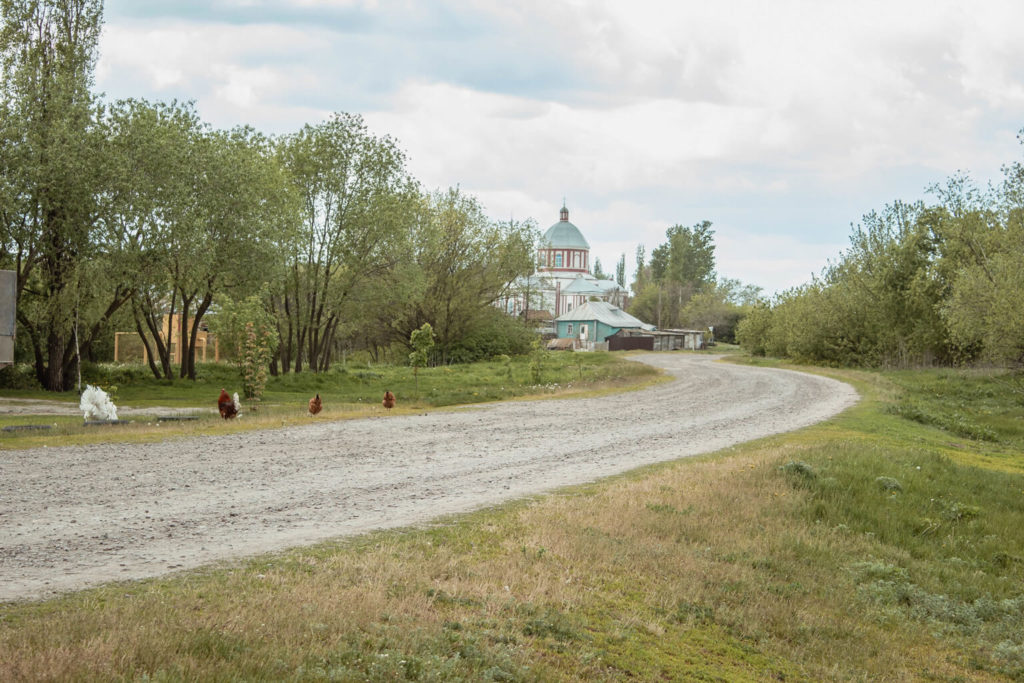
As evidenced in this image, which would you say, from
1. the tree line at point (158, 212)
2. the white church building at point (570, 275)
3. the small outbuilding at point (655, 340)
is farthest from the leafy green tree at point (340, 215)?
the white church building at point (570, 275)

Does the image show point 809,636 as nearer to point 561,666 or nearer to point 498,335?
point 561,666

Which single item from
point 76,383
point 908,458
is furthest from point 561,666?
point 76,383

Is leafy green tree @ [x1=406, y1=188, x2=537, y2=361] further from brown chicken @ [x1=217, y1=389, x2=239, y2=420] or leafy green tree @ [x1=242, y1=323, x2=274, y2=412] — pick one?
brown chicken @ [x1=217, y1=389, x2=239, y2=420]

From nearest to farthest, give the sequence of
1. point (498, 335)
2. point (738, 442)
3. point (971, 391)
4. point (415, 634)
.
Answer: point (415, 634), point (738, 442), point (971, 391), point (498, 335)

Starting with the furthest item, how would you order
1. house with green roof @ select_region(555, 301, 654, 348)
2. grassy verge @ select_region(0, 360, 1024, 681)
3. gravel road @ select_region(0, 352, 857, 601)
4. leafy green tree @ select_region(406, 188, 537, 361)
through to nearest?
house with green roof @ select_region(555, 301, 654, 348) < leafy green tree @ select_region(406, 188, 537, 361) < gravel road @ select_region(0, 352, 857, 601) < grassy verge @ select_region(0, 360, 1024, 681)

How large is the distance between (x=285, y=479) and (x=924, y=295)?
4789 cm

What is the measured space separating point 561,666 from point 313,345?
39.7m

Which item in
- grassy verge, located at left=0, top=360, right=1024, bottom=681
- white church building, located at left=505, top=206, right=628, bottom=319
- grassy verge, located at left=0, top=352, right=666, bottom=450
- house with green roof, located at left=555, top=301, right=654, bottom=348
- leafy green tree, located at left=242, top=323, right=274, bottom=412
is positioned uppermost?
white church building, located at left=505, top=206, right=628, bottom=319

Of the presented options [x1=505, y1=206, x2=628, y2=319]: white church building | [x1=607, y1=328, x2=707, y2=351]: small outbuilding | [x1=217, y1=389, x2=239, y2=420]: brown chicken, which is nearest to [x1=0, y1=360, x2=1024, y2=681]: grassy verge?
[x1=217, y1=389, x2=239, y2=420]: brown chicken

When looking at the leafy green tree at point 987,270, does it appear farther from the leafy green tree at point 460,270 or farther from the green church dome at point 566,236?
the green church dome at point 566,236

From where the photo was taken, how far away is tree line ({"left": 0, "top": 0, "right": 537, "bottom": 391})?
28281 millimetres

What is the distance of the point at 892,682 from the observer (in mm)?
8047

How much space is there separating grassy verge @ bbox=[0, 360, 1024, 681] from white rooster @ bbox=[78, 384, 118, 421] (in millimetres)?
12628

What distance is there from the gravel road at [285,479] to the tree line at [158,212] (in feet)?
36.8
